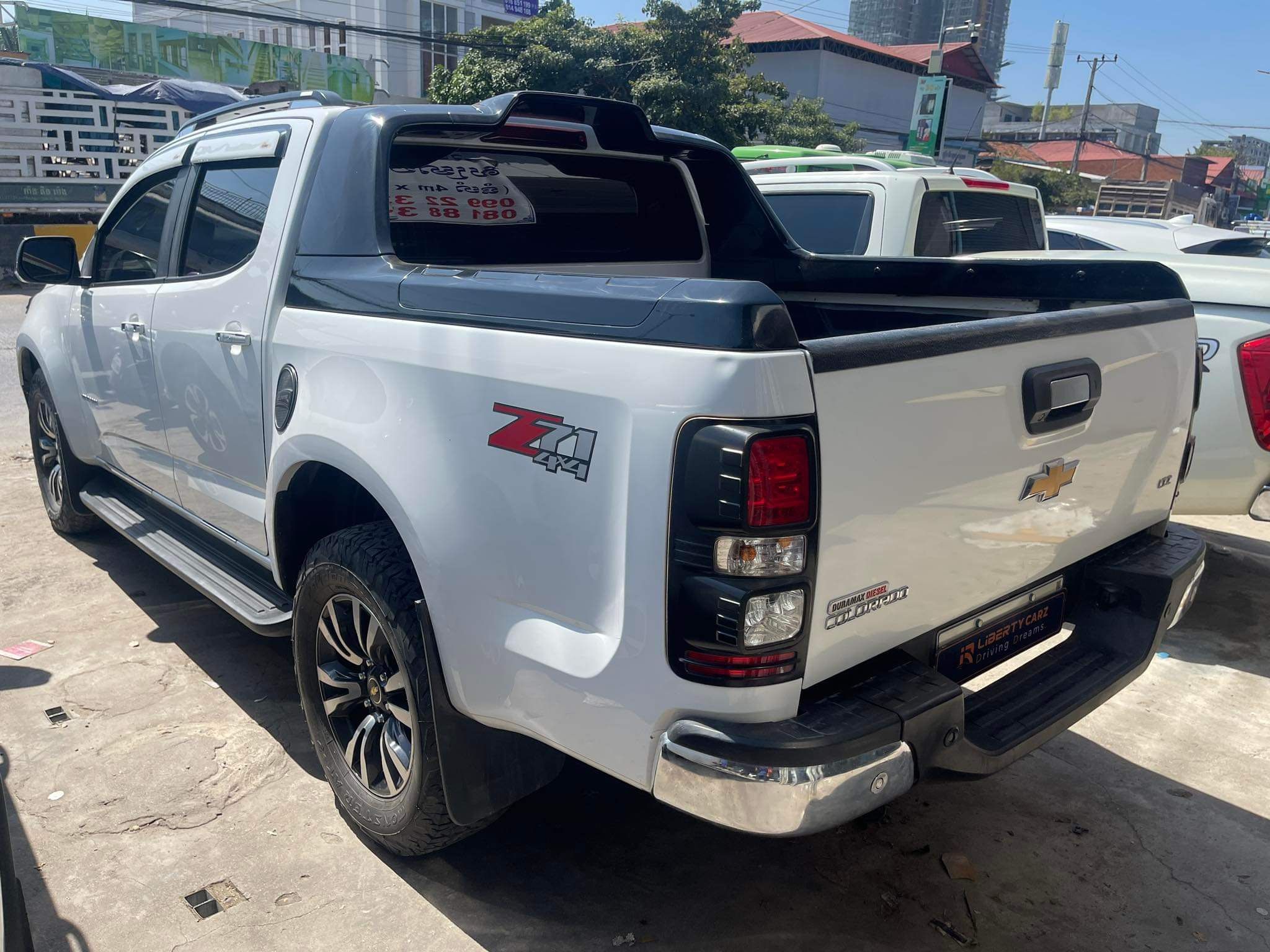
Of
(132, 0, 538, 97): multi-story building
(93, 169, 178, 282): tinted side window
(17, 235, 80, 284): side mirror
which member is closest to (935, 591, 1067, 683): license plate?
(93, 169, 178, 282): tinted side window

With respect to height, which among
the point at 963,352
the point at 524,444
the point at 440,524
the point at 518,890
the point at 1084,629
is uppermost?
the point at 963,352

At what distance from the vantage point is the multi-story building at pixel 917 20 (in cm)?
10625

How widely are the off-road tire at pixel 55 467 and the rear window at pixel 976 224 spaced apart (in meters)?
4.61

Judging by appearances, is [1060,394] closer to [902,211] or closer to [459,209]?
[459,209]

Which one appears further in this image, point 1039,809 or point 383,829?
point 1039,809

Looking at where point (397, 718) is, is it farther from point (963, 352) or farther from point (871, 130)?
point (871, 130)

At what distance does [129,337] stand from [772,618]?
302 cm

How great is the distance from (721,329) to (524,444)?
508mm

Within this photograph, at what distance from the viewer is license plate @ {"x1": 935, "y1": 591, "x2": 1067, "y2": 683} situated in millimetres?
2428

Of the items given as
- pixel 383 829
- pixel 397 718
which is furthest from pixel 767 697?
pixel 383 829

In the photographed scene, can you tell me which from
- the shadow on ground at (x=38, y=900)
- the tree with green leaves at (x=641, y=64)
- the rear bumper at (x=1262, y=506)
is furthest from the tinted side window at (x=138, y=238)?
the tree with green leaves at (x=641, y=64)

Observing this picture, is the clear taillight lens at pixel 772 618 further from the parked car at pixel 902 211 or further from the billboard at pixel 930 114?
the billboard at pixel 930 114

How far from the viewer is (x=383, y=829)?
2686mm

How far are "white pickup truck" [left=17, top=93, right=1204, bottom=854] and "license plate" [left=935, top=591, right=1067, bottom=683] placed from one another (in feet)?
0.04
